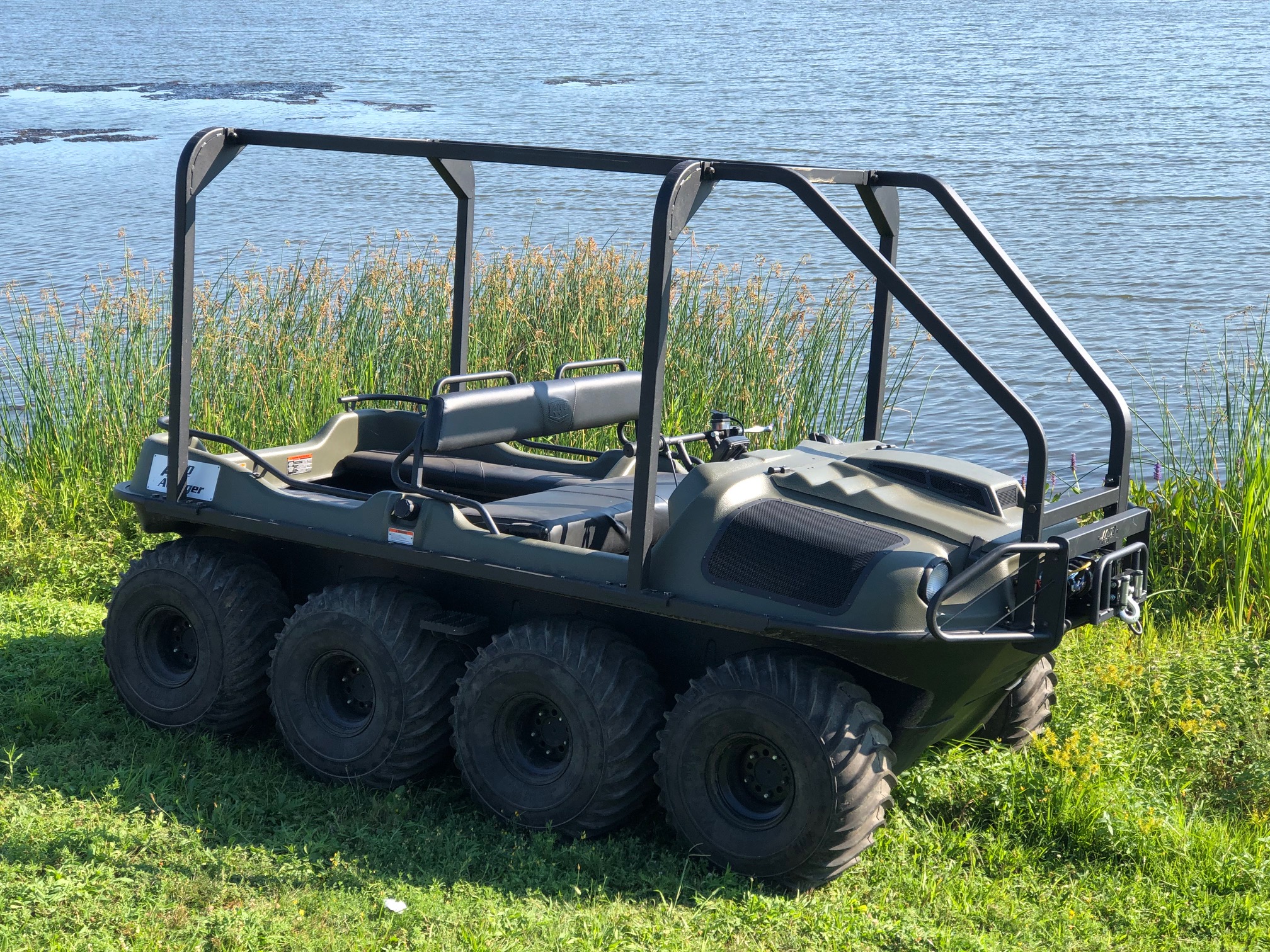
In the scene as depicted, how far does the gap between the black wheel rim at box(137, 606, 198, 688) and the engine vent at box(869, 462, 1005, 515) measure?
8.21 ft

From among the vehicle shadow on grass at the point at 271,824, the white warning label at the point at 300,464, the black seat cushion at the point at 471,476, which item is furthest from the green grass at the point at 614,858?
the black seat cushion at the point at 471,476

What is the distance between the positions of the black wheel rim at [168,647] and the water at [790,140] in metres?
6.01

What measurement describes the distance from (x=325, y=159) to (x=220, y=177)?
2188 millimetres

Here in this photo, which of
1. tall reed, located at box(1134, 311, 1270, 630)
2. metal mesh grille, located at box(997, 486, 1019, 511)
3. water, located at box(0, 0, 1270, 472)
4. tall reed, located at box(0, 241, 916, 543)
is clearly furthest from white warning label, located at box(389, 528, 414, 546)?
Result: water, located at box(0, 0, 1270, 472)

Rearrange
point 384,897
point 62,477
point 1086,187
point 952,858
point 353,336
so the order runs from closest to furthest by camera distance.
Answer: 1. point 384,897
2. point 952,858
3. point 62,477
4. point 353,336
5. point 1086,187

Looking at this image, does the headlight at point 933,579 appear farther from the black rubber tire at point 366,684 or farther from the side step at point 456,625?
the black rubber tire at point 366,684

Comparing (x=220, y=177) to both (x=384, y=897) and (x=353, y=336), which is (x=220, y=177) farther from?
(x=384, y=897)

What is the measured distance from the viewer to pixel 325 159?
22812 millimetres

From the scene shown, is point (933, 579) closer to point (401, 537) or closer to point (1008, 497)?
point (1008, 497)

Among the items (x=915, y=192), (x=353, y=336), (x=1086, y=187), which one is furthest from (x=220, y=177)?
(x=353, y=336)

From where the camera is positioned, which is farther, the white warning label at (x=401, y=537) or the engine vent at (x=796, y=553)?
the white warning label at (x=401, y=537)

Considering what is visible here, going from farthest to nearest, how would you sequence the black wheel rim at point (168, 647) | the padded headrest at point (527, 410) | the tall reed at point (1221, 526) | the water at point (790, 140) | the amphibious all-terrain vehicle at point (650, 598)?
the water at point (790, 140) < the tall reed at point (1221, 526) < the black wheel rim at point (168, 647) < the padded headrest at point (527, 410) < the amphibious all-terrain vehicle at point (650, 598)

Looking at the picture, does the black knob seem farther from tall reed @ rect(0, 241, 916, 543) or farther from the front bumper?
tall reed @ rect(0, 241, 916, 543)

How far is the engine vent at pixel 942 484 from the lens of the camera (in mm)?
4160
